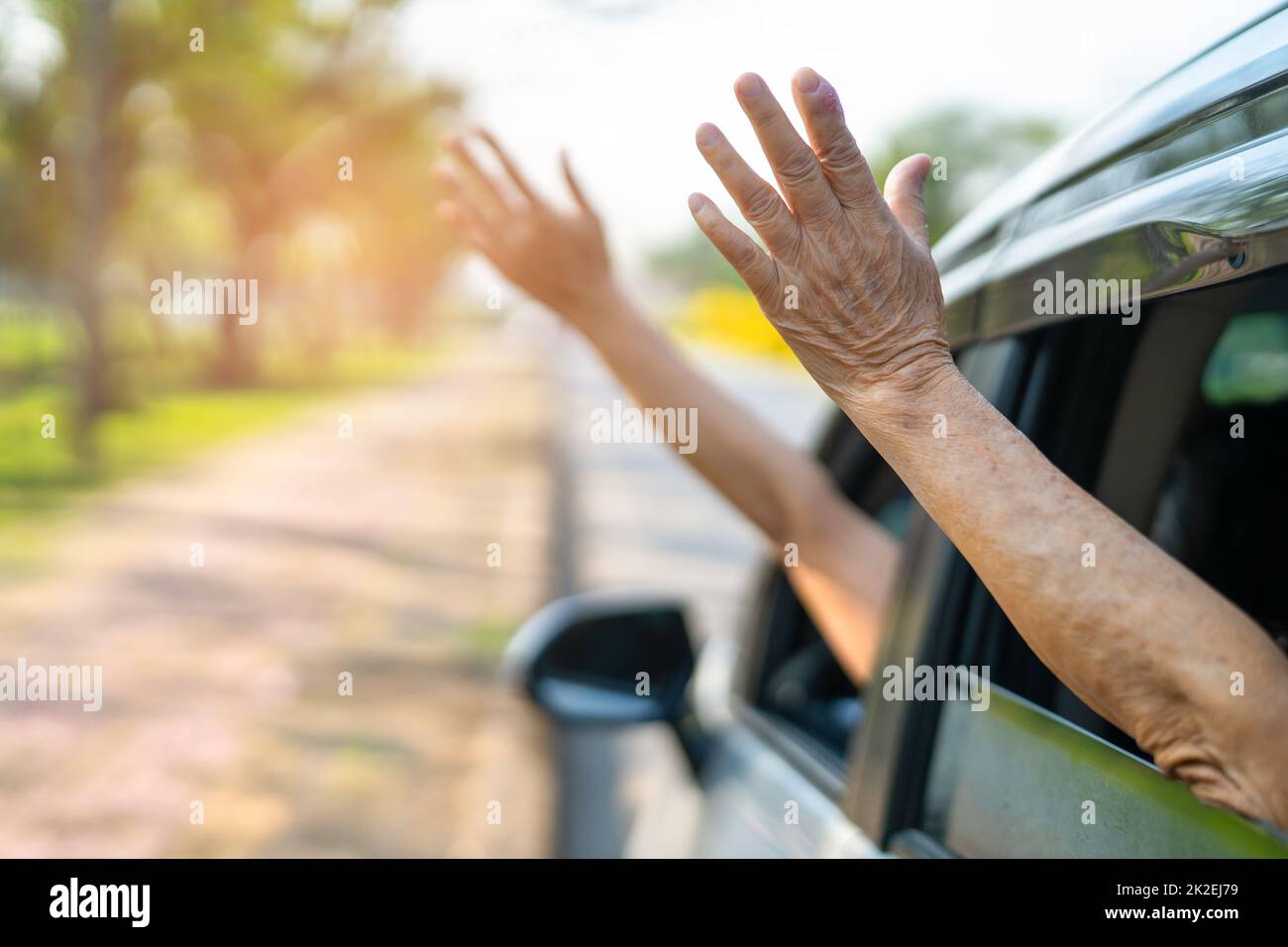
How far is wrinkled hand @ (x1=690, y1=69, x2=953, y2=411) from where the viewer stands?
106 centimetres

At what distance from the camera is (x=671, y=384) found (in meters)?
2.11

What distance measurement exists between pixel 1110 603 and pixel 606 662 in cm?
158

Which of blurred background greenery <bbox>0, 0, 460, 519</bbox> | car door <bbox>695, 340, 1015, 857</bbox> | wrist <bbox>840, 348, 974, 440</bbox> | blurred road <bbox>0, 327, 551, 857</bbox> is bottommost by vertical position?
blurred road <bbox>0, 327, 551, 857</bbox>

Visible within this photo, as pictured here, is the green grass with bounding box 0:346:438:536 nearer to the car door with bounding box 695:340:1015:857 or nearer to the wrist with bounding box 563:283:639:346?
the car door with bounding box 695:340:1015:857

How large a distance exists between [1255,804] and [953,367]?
45 cm

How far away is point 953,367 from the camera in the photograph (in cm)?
115

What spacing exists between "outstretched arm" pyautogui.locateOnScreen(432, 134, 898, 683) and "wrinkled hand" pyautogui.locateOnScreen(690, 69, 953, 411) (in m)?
0.93

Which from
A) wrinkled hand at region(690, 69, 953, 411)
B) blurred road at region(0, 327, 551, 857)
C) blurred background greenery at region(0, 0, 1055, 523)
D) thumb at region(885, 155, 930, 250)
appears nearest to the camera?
wrinkled hand at region(690, 69, 953, 411)

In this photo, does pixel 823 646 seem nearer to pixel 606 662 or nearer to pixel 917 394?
pixel 606 662

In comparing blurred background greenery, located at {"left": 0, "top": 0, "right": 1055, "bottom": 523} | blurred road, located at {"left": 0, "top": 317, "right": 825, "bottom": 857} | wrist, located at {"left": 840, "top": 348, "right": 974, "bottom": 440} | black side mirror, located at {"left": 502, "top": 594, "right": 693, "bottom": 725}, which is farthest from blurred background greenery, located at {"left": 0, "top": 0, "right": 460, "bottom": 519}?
wrist, located at {"left": 840, "top": 348, "right": 974, "bottom": 440}

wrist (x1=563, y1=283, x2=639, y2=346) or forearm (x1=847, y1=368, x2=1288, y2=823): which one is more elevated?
wrist (x1=563, y1=283, x2=639, y2=346)

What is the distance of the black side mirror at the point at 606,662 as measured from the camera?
247 cm

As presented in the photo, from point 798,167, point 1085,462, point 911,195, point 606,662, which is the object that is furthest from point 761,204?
point 606,662
